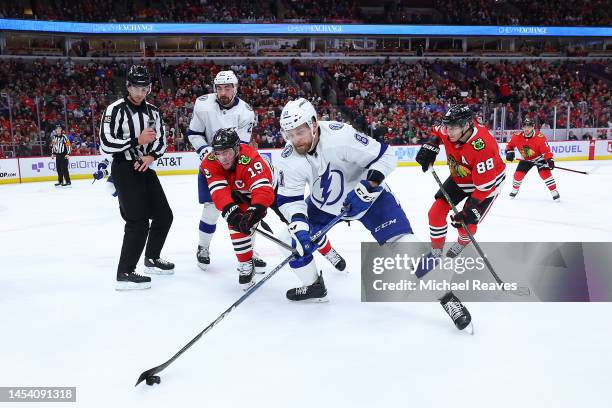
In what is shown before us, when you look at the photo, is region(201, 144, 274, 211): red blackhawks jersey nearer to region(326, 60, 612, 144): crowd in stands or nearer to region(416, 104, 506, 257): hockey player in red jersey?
region(416, 104, 506, 257): hockey player in red jersey

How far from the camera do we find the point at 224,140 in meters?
3.26

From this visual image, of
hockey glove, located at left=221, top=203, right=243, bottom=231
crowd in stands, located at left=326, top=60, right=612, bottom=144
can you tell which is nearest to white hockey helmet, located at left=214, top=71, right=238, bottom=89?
hockey glove, located at left=221, top=203, right=243, bottom=231

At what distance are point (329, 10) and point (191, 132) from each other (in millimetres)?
19696

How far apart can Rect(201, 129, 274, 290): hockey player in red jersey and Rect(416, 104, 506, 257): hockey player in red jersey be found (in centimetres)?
138

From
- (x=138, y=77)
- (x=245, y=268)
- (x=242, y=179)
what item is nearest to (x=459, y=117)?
(x=242, y=179)

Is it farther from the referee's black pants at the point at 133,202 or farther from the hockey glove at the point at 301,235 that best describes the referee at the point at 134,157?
the hockey glove at the point at 301,235

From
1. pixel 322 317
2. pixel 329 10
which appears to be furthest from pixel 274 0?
pixel 322 317

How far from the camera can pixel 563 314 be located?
3088 mm

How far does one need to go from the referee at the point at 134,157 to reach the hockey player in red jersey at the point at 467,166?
2.02 metres

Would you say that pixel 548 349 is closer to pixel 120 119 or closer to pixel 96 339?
pixel 96 339

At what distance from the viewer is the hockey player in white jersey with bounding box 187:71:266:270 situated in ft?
13.3

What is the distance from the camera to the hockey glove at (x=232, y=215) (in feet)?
10.2

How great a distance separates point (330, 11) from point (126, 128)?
20.4 m

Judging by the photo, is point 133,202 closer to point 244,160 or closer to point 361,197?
point 244,160
